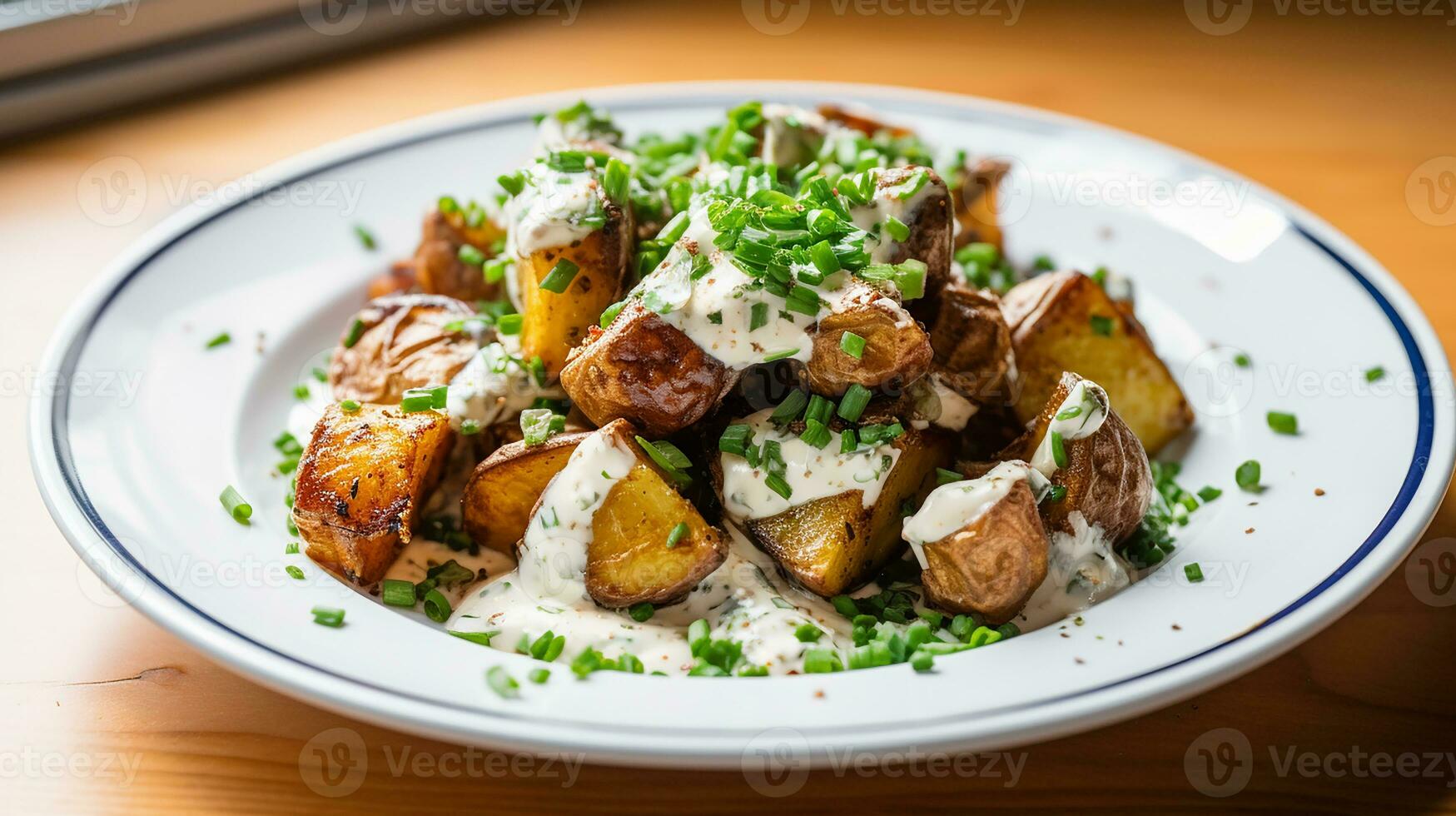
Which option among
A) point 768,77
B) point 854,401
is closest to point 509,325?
point 854,401

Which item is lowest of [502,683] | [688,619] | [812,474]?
[688,619]

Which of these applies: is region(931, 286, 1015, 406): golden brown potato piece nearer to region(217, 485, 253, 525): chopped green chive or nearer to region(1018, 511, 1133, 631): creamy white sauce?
region(1018, 511, 1133, 631): creamy white sauce

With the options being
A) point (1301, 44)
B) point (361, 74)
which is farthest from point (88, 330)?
point (1301, 44)

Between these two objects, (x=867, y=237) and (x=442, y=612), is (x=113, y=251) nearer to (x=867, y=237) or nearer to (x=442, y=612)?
(x=442, y=612)

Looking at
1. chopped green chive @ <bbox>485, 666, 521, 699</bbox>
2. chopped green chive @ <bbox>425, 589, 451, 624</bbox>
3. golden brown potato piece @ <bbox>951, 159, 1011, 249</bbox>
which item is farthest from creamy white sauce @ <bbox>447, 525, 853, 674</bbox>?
golden brown potato piece @ <bbox>951, 159, 1011, 249</bbox>

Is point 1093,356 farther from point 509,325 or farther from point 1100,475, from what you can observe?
point 509,325

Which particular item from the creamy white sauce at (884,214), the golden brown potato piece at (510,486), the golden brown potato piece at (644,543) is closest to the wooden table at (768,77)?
the golden brown potato piece at (644,543)

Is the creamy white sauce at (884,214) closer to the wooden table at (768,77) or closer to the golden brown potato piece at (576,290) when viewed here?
the golden brown potato piece at (576,290)
